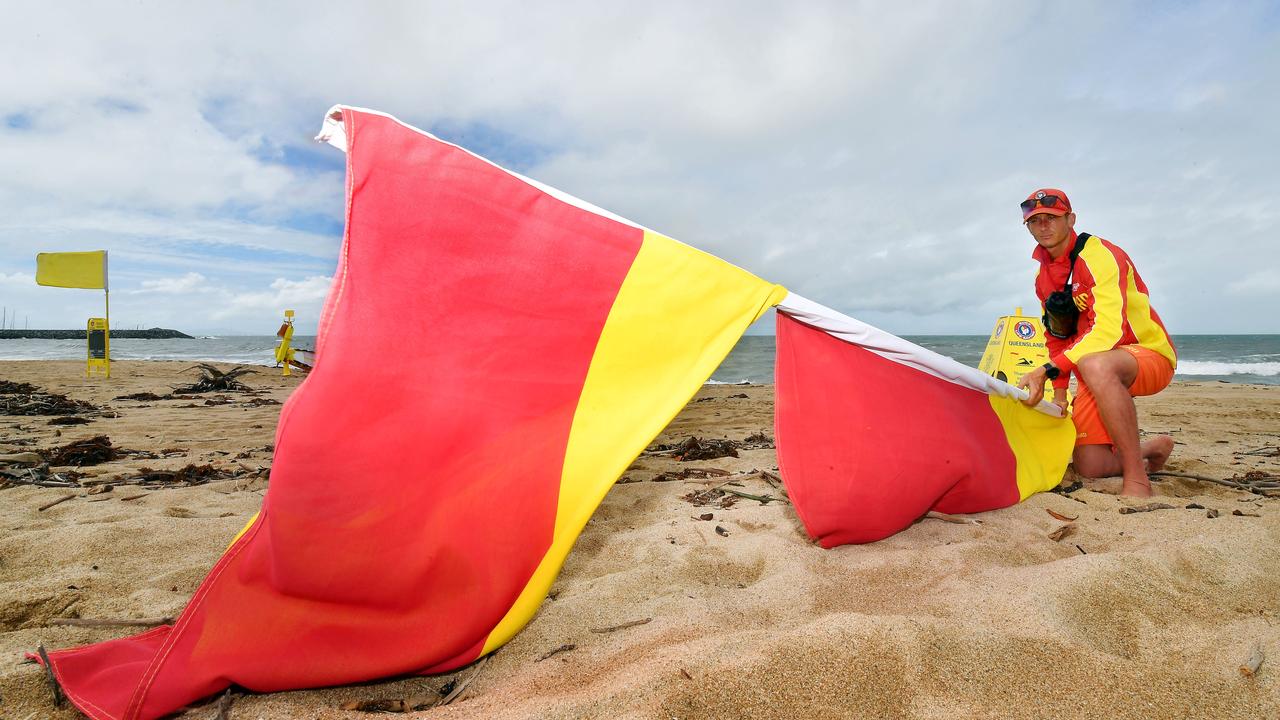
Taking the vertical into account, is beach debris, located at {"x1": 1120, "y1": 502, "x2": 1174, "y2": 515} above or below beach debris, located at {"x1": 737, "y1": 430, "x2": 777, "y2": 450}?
above

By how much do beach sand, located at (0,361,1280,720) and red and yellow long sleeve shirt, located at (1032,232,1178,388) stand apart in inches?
29.6

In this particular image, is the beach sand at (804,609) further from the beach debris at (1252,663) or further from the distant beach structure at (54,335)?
the distant beach structure at (54,335)

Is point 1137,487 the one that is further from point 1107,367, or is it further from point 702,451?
point 702,451

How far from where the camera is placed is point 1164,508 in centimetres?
277

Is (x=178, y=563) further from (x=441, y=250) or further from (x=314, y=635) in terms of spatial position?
(x=441, y=250)

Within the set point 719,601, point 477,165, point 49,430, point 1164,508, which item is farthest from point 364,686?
point 49,430

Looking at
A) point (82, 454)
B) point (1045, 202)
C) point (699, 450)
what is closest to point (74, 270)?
point (82, 454)

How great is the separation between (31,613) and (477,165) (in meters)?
1.98

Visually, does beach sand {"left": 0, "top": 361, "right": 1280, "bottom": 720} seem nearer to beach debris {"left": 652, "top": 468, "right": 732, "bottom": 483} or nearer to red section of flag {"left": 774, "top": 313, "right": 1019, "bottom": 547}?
red section of flag {"left": 774, "top": 313, "right": 1019, "bottom": 547}

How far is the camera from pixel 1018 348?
7246 millimetres

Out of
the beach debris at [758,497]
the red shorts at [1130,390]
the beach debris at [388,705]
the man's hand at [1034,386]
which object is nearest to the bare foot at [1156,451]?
the red shorts at [1130,390]

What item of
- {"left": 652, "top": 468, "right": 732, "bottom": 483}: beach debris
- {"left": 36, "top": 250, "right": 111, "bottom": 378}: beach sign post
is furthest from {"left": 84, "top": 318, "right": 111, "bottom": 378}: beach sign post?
{"left": 652, "top": 468, "right": 732, "bottom": 483}: beach debris

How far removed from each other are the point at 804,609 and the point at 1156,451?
2.97 m

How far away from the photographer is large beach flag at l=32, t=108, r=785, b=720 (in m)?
1.54
